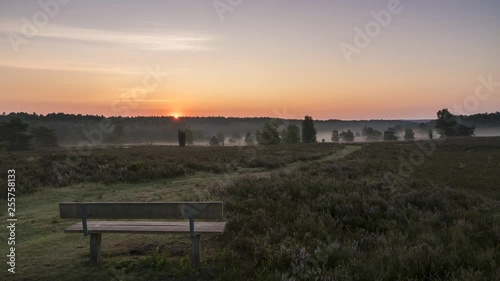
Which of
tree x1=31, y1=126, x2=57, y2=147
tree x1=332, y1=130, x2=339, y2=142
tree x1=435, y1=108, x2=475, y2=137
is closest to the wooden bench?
tree x1=31, y1=126, x2=57, y2=147

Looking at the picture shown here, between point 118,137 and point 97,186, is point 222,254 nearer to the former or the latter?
point 97,186

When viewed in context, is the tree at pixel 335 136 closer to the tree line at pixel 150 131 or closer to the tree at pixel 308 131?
the tree line at pixel 150 131

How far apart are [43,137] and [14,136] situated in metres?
26.8

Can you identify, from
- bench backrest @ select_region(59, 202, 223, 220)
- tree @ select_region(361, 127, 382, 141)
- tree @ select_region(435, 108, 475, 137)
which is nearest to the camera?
bench backrest @ select_region(59, 202, 223, 220)

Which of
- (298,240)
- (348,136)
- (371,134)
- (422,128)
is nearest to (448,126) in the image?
(348,136)

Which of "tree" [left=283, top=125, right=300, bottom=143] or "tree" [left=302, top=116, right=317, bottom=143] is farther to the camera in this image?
"tree" [left=283, top=125, right=300, bottom=143]

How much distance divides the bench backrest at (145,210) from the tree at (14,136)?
244 feet

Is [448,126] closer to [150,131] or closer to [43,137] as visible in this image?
[43,137]

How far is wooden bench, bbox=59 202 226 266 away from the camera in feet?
19.5

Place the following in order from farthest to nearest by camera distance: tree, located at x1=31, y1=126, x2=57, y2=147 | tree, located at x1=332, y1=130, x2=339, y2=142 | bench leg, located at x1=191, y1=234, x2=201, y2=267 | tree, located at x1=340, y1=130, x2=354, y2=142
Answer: tree, located at x1=340, y1=130, x2=354, y2=142 < tree, located at x1=332, y1=130, x2=339, y2=142 < tree, located at x1=31, y1=126, x2=57, y2=147 < bench leg, located at x1=191, y1=234, x2=201, y2=267

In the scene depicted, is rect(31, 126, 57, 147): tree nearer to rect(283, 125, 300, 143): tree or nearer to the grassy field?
rect(283, 125, 300, 143): tree

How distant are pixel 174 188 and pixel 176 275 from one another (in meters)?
9.40

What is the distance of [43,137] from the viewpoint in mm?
93500

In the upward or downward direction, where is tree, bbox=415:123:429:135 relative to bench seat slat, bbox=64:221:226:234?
upward
